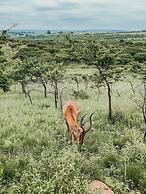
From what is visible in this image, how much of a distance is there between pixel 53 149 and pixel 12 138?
191 cm

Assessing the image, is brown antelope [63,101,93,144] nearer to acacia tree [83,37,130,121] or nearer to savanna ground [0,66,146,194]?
savanna ground [0,66,146,194]

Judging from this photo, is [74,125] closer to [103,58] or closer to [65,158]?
[65,158]

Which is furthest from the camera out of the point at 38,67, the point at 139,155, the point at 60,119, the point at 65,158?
the point at 38,67

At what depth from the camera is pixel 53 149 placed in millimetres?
11172

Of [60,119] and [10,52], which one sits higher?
[10,52]

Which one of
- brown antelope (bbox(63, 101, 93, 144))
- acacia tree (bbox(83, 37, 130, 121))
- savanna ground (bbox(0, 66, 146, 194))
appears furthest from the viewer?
acacia tree (bbox(83, 37, 130, 121))

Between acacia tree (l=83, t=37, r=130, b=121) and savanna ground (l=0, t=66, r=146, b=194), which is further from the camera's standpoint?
acacia tree (l=83, t=37, r=130, b=121)

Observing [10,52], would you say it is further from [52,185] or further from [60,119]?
[60,119]

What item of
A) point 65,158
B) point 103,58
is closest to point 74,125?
point 65,158

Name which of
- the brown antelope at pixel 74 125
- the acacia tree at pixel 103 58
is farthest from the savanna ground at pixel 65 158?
the acacia tree at pixel 103 58

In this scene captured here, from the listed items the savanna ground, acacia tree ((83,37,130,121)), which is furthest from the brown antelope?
acacia tree ((83,37,130,121))

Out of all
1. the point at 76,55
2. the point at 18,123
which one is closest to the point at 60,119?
the point at 18,123

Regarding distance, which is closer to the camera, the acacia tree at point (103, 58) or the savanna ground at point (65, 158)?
the savanna ground at point (65, 158)

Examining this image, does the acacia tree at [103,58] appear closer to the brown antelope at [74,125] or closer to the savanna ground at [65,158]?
the savanna ground at [65,158]
